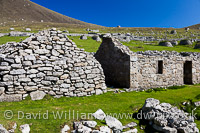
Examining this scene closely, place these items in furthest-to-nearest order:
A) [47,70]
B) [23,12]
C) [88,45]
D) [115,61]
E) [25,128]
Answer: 1. [23,12]
2. [88,45]
3. [115,61]
4. [47,70]
5. [25,128]

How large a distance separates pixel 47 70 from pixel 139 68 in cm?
687

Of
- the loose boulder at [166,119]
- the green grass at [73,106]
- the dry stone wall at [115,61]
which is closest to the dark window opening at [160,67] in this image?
the green grass at [73,106]

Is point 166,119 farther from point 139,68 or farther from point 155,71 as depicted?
point 155,71

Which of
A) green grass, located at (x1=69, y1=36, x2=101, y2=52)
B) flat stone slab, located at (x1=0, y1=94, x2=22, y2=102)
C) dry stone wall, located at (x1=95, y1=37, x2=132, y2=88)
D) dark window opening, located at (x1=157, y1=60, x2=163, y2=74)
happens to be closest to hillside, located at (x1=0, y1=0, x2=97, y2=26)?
green grass, located at (x1=69, y1=36, x2=101, y2=52)

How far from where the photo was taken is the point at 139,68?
508 inches

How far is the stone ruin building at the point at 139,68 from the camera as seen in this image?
12531 mm

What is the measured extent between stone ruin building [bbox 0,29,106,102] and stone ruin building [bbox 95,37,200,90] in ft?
8.50

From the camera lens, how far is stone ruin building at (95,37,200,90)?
1253cm

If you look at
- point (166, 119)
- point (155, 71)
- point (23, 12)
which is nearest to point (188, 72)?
point (155, 71)

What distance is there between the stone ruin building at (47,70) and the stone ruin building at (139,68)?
259cm

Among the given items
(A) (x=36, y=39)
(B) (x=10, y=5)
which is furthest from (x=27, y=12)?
(A) (x=36, y=39)

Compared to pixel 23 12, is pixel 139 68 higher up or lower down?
lower down

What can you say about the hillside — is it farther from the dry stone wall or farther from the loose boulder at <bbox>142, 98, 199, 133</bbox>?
the loose boulder at <bbox>142, 98, 199, 133</bbox>

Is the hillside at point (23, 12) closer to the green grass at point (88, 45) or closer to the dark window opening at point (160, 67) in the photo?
the green grass at point (88, 45)
